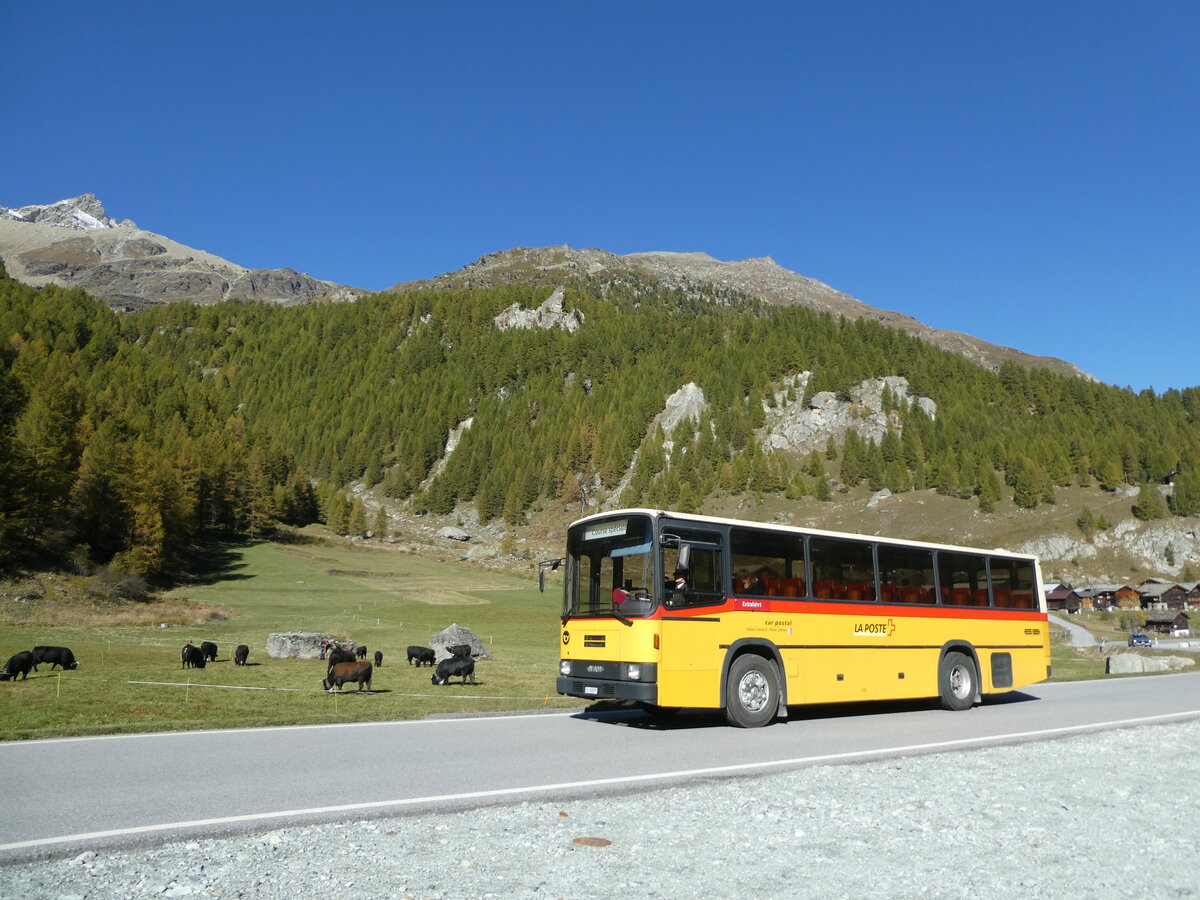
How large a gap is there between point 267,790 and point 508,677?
18963 millimetres

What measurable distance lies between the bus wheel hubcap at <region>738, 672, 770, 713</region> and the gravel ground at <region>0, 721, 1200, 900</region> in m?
5.86

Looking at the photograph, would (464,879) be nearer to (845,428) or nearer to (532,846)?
(532,846)

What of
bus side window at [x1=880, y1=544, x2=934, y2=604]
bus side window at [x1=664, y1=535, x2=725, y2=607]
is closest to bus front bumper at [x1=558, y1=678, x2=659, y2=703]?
bus side window at [x1=664, y1=535, x2=725, y2=607]

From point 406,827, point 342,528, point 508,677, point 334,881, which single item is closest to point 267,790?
point 406,827

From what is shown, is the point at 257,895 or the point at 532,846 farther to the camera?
the point at 532,846

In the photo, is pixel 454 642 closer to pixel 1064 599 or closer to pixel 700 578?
pixel 700 578

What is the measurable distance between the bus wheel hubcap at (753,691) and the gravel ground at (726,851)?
19.2ft

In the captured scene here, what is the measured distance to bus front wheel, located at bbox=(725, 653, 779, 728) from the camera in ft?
47.8

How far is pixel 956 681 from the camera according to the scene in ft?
62.0

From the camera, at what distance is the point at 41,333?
148 metres

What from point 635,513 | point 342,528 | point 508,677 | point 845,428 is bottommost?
point 508,677

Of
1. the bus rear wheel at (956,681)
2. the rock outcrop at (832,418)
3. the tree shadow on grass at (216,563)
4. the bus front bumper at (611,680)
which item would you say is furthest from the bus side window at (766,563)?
the rock outcrop at (832,418)

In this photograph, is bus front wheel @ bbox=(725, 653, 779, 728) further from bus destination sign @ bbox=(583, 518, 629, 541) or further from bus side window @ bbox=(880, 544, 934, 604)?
bus side window @ bbox=(880, 544, 934, 604)

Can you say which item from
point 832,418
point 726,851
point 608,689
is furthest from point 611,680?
point 832,418
